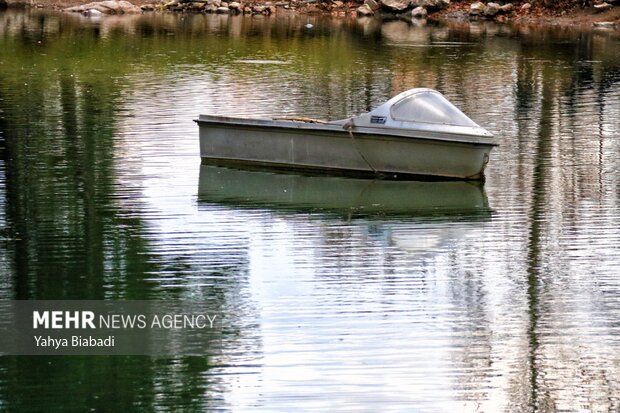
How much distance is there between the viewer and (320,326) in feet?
41.8

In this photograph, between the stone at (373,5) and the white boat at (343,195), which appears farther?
the stone at (373,5)

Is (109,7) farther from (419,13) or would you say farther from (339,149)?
(339,149)

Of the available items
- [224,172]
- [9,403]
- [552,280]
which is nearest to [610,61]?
[224,172]

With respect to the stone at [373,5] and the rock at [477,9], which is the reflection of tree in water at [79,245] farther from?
the stone at [373,5]

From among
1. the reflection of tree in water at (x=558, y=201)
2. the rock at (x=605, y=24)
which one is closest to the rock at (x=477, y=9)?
the rock at (x=605, y=24)

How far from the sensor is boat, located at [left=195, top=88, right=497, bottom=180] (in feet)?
64.4

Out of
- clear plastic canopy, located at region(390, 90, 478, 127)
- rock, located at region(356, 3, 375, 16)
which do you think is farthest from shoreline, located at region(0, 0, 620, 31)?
clear plastic canopy, located at region(390, 90, 478, 127)

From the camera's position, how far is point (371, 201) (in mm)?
18984

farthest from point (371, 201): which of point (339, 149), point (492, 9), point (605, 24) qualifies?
point (492, 9)

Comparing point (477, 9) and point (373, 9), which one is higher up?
point (477, 9)

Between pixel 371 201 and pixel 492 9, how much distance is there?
137ft

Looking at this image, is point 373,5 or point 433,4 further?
point 373,5

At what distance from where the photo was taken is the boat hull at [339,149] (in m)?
19.8

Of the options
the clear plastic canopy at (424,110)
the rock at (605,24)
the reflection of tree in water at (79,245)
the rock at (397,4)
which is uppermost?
the clear plastic canopy at (424,110)
